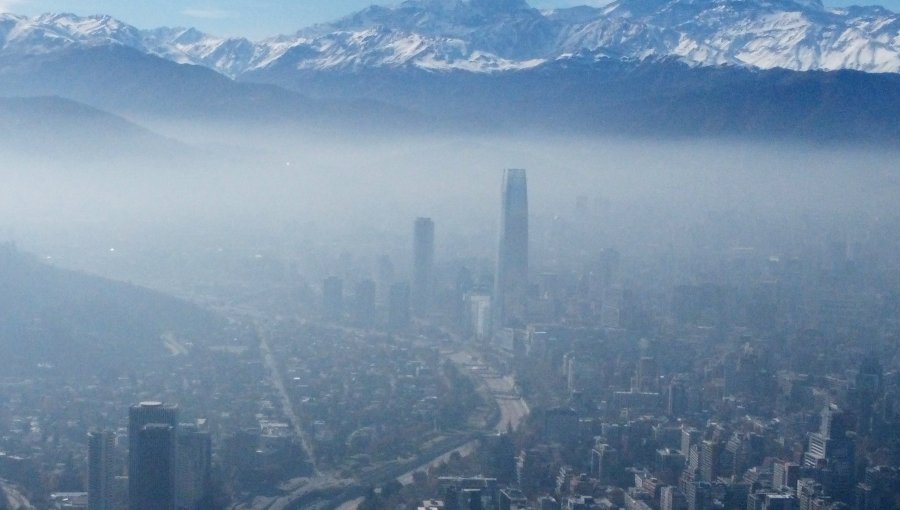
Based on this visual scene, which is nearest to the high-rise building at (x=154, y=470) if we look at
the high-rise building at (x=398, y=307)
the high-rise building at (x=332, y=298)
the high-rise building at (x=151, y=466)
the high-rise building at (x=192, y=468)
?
the high-rise building at (x=151, y=466)

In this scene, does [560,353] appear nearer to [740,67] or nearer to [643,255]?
[643,255]

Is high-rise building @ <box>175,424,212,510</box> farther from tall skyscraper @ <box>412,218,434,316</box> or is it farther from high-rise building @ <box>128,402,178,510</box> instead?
tall skyscraper @ <box>412,218,434,316</box>

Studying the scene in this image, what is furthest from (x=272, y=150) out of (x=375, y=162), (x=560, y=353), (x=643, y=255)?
(x=560, y=353)

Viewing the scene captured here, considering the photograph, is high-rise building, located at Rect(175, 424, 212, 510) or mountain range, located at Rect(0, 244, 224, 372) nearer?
high-rise building, located at Rect(175, 424, 212, 510)

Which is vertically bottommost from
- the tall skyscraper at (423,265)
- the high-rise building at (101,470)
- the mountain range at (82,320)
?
the high-rise building at (101,470)

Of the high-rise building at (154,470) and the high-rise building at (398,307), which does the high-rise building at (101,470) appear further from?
the high-rise building at (398,307)

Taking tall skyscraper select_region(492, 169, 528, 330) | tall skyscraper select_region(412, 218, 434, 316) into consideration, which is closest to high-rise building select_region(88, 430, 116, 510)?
tall skyscraper select_region(492, 169, 528, 330)
